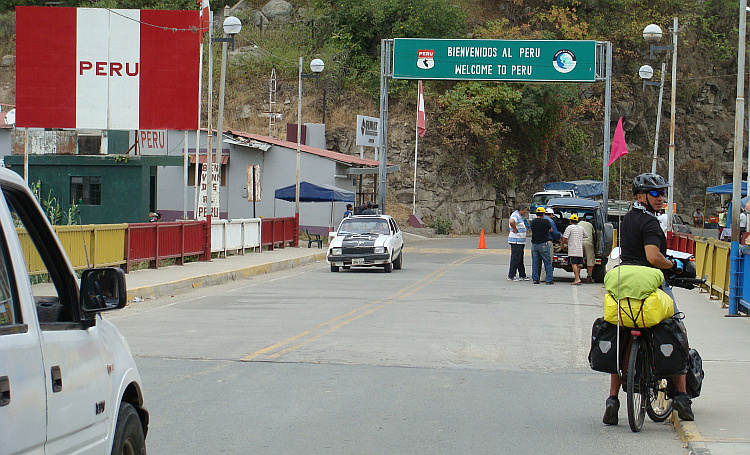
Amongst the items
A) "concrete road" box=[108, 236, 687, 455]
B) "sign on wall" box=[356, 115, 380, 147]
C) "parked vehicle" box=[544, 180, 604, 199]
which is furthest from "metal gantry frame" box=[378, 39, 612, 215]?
"concrete road" box=[108, 236, 687, 455]

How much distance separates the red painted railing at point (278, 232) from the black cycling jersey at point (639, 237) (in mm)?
25348

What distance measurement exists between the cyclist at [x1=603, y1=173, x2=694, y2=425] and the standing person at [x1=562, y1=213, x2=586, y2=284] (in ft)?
50.9

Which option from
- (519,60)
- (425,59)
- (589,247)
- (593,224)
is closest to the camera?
(589,247)

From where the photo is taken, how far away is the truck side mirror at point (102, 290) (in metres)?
4.07

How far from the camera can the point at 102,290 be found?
4176 millimetres

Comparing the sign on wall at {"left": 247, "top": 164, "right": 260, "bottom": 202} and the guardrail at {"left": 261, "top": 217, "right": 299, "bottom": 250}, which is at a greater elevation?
the sign on wall at {"left": 247, "top": 164, "right": 260, "bottom": 202}

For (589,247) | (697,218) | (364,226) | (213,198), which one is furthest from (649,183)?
(697,218)

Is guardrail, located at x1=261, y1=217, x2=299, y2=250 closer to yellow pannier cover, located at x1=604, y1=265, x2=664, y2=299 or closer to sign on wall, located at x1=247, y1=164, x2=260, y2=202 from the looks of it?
sign on wall, located at x1=247, y1=164, x2=260, y2=202

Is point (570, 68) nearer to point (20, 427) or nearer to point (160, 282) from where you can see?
point (160, 282)

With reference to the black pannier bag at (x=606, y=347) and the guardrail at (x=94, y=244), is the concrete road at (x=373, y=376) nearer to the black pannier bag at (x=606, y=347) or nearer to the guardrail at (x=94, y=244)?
the black pannier bag at (x=606, y=347)

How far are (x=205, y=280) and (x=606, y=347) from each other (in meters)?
15.4

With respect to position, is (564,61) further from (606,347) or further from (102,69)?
(606,347)

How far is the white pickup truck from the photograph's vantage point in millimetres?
3334

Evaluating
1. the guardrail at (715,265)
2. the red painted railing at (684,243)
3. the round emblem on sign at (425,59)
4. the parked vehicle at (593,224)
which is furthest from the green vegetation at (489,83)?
the guardrail at (715,265)
